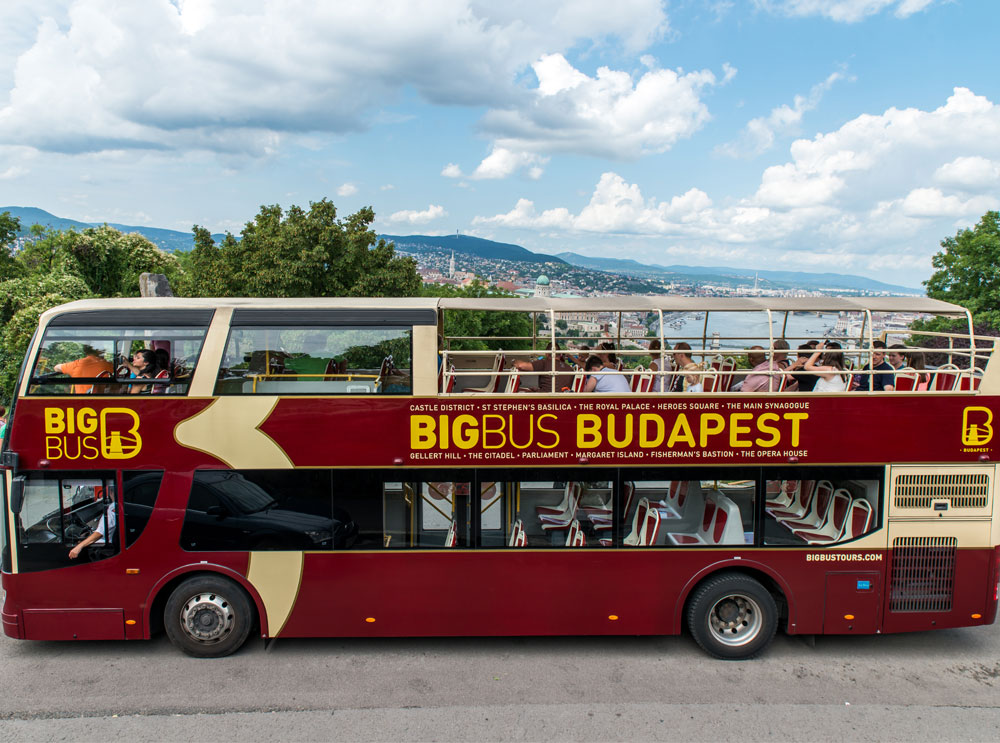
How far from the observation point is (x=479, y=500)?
6.33 metres

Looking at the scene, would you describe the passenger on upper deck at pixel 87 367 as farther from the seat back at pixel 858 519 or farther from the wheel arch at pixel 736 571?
the seat back at pixel 858 519

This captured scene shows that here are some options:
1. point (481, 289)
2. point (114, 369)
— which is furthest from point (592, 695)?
point (481, 289)

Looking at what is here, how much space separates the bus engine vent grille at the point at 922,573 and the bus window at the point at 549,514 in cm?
292

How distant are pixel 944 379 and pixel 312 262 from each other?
24241 millimetres

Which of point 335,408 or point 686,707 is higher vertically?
point 335,408

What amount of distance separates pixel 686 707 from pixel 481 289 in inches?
1812

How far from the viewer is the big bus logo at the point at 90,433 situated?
6.02m

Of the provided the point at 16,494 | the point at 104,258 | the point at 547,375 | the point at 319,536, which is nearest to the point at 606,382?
the point at 547,375

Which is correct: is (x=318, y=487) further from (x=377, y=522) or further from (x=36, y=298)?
(x=36, y=298)

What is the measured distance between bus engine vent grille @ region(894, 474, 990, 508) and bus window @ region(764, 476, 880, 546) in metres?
0.30

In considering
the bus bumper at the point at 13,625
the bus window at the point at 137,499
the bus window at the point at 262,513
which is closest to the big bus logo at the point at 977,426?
the bus window at the point at 262,513

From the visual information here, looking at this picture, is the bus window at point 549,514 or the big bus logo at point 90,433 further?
the bus window at point 549,514

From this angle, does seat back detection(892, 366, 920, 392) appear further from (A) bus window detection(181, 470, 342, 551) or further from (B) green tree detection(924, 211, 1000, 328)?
(B) green tree detection(924, 211, 1000, 328)

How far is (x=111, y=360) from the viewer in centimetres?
611
